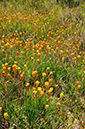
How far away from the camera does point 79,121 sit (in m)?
1.63

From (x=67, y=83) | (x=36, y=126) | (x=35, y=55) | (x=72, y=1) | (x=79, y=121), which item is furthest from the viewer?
(x=72, y=1)

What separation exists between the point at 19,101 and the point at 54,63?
3.38 ft

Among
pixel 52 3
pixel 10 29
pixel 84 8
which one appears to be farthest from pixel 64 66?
pixel 52 3

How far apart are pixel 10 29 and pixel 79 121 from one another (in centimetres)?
307

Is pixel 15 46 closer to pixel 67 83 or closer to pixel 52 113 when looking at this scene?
pixel 67 83

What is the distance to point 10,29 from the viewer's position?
3803 millimetres

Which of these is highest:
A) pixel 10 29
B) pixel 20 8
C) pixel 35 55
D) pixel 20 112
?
pixel 20 8

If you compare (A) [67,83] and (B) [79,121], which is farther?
(A) [67,83]

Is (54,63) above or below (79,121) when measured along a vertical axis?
above

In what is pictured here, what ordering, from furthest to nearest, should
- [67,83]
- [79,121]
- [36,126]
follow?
[67,83]
[79,121]
[36,126]

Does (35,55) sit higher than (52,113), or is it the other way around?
(35,55)

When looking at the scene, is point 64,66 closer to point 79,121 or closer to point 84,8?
point 79,121

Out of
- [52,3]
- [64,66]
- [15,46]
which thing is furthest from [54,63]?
[52,3]

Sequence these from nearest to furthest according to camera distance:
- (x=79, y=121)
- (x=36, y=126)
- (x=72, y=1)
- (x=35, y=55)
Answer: (x=36, y=126), (x=79, y=121), (x=35, y=55), (x=72, y=1)
